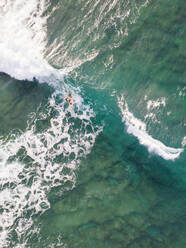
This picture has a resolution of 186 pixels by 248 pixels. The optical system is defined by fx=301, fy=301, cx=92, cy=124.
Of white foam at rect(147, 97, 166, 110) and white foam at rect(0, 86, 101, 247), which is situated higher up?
white foam at rect(147, 97, 166, 110)

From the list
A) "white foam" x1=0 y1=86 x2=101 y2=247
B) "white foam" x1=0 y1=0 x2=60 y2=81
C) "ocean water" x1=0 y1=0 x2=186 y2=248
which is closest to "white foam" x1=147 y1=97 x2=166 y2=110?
"ocean water" x1=0 y1=0 x2=186 y2=248

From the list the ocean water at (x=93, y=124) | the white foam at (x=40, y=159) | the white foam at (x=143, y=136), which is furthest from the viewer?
the white foam at (x=143, y=136)

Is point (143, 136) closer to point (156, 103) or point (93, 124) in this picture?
point (156, 103)

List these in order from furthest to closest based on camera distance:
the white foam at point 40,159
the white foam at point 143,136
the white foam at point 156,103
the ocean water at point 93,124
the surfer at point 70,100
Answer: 1. the white foam at point 143,136
2. the white foam at point 156,103
3. the surfer at point 70,100
4. the white foam at point 40,159
5. the ocean water at point 93,124

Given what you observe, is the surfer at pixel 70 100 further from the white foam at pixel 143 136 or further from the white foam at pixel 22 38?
the white foam at pixel 143 136

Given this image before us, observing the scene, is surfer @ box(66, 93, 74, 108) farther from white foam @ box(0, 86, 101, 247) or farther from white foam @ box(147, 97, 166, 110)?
white foam @ box(147, 97, 166, 110)

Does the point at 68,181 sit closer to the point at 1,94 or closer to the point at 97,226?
the point at 97,226

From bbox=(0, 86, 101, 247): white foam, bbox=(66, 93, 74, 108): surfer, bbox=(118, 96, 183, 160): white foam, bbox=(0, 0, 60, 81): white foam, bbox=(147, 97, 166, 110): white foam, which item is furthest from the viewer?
bbox=(118, 96, 183, 160): white foam

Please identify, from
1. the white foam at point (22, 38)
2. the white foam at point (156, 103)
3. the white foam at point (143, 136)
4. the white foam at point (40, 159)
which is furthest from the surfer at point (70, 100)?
the white foam at point (156, 103)
